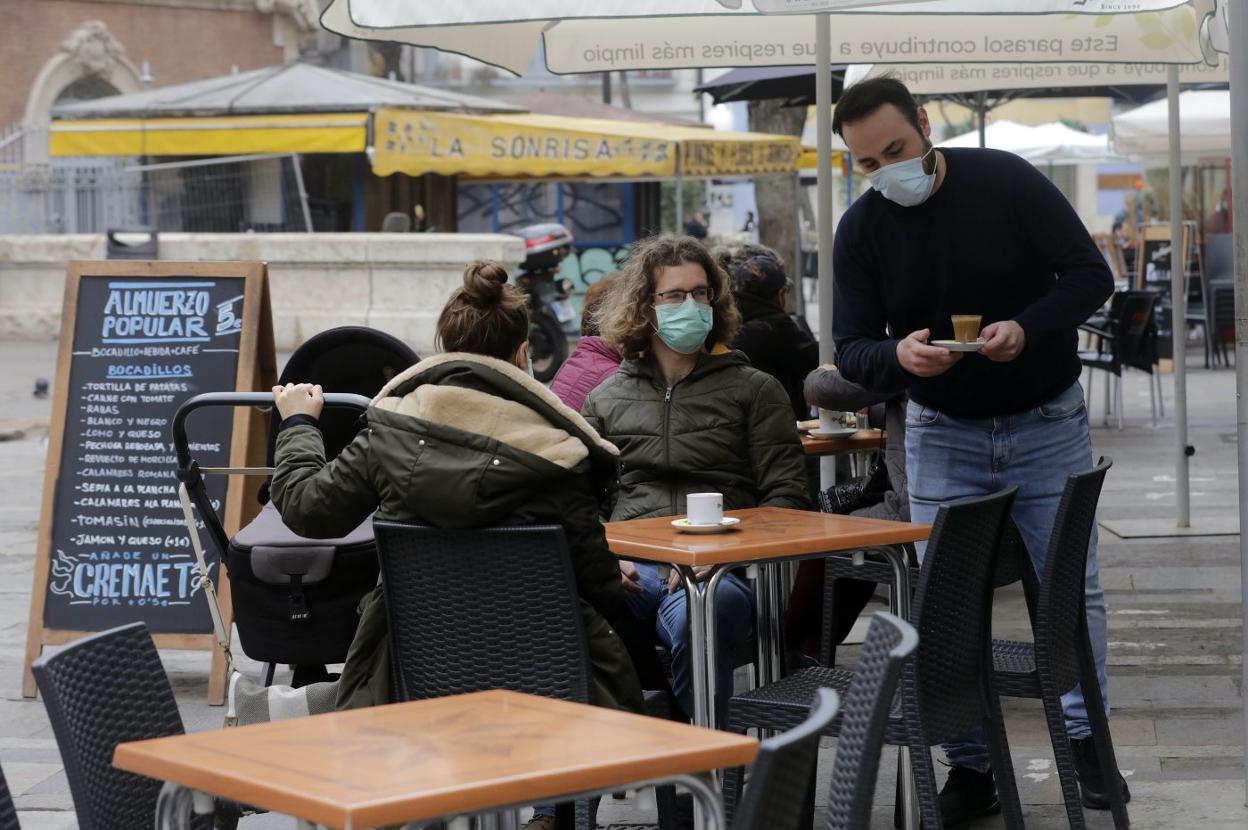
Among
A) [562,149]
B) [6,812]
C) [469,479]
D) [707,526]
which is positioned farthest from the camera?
[562,149]

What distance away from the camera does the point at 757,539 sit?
4.33m

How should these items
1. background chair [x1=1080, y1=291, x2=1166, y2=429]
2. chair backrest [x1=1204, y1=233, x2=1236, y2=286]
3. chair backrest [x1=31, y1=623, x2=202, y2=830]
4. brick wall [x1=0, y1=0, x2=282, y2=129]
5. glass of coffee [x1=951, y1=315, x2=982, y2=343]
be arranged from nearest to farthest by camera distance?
chair backrest [x1=31, y1=623, x2=202, y2=830], glass of coffee [x1=951, y1=315, x2=982, y2=343], background chair [x1=1080, y1=291, x2=1166, y2=429], chair backrest [x1=1204, y1=233, x2=1236, y2=286], brick wall [x1=0, y1=0, x2=282, y2=129]

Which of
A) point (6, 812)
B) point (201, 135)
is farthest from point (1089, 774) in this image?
point (201, 135)

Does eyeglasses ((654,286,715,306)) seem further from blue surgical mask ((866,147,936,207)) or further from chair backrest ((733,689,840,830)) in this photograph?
chair backrest ((733,689,840,830))

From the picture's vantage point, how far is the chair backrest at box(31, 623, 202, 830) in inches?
112

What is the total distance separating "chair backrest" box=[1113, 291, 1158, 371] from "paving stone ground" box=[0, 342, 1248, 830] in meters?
1.74

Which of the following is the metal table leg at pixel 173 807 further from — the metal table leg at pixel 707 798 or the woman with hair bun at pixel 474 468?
the woman with hair bun at pixel 474 468

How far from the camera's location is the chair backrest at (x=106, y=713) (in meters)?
2.86

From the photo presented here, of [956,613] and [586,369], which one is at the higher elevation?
[586,369]

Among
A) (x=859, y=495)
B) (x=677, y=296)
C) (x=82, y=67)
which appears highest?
(x=82, y=67)

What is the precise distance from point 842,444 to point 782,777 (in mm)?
4227

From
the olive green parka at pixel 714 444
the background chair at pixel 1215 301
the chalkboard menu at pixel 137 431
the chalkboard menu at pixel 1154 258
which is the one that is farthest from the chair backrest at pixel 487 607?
the chalkboard menu at pixel 1154 258

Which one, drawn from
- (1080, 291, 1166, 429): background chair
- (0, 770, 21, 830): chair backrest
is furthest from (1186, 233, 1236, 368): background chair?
(0, 770, 21, 830): chair backrest

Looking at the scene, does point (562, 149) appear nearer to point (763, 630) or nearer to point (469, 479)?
point (763, 630)
